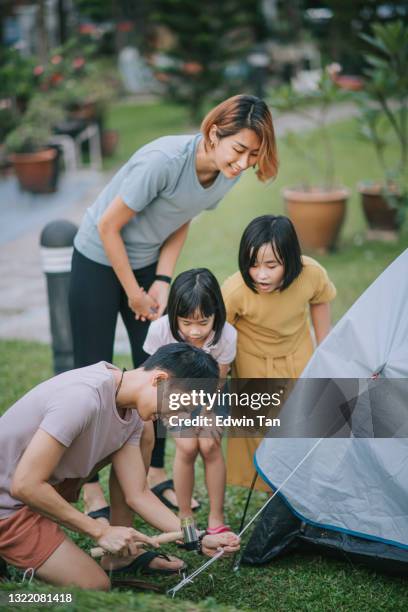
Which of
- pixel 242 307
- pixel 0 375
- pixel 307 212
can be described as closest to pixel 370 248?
pixel 307 212

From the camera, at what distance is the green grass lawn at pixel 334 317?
240 cm

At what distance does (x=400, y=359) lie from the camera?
2.43 m

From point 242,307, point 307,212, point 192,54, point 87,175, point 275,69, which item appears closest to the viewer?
point 242,307

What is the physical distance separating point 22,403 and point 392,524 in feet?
3.90

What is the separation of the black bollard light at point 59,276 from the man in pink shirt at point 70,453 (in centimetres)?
154

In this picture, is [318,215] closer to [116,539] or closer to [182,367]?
[182,367]

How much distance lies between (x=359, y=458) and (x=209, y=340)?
26.7 inches

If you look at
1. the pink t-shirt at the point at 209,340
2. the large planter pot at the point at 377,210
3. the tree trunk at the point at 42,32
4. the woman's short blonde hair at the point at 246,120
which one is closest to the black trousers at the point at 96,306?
the pink t-shirt at the point at 209,340

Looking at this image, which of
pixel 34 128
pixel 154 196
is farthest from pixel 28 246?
pixel 154 196

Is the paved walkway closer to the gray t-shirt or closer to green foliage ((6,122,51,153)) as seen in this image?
green foliage ((6,122,51,153))

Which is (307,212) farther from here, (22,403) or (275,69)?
(275,69)

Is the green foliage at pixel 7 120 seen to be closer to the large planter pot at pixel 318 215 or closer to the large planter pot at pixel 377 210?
the large planter pot at pixel 318 215

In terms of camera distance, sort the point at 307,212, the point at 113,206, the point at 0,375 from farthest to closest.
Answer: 1. the point at 307,212
2. the point at 0,375
3. the point at 113,206

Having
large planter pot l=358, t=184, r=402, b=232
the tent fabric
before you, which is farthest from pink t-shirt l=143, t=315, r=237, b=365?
large planter pot l=358, t=184, r=402, b=232
